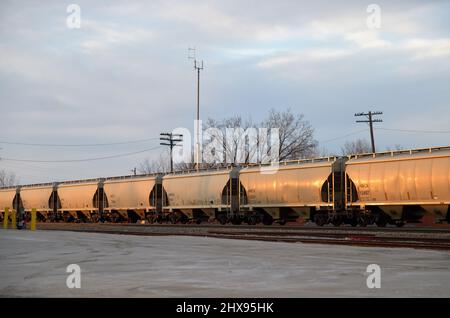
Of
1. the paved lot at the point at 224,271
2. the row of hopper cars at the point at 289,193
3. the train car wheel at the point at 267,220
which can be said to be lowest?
the paved lot at the point at 224,271

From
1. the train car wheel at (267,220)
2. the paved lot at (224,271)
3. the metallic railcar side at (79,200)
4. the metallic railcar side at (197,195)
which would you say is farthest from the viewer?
the metallic railcar side at (79,200)

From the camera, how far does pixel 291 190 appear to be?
34125 millimetres

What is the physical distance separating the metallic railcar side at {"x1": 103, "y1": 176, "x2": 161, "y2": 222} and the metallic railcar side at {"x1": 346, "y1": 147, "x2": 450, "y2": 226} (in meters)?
17.3

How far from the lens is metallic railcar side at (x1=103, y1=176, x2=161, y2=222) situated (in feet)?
147

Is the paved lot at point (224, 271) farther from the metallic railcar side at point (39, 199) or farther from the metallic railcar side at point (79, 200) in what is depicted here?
the metallic railcar side at point (39, 199)

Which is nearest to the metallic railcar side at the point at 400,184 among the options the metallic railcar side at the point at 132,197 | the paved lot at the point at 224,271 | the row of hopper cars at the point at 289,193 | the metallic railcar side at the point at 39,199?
the row of hopper cars at the point at 289,193

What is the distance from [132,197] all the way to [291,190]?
1588 centimetres

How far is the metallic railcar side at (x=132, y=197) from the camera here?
44.7 metres

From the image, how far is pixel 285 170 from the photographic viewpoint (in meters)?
35.0

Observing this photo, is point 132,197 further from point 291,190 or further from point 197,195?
point 291,190

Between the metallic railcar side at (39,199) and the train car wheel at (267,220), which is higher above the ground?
the metallic railcar side at (39,199)

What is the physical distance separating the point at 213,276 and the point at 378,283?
2.84 meters

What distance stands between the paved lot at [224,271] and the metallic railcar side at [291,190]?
14.9 m

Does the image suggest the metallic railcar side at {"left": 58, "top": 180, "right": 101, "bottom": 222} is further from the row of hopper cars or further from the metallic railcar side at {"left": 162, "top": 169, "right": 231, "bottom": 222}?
the metallic railcar side at {"left": 162, "top": 169, "right": 231, "bottom": 222}
